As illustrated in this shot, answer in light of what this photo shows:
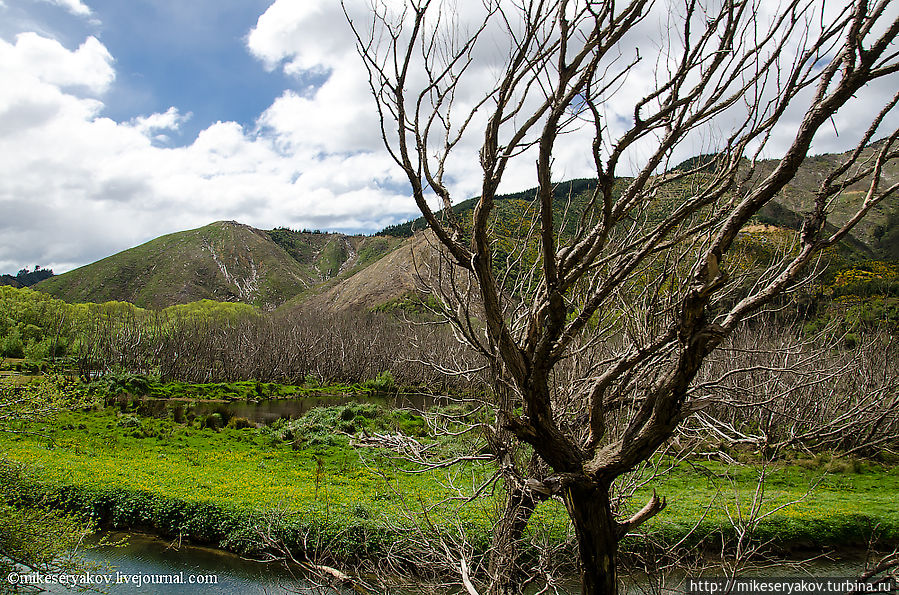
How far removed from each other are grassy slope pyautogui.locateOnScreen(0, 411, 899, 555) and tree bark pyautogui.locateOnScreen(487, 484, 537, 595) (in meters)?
4.55

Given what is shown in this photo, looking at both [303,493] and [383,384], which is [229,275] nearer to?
[383,384]

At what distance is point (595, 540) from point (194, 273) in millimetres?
161720

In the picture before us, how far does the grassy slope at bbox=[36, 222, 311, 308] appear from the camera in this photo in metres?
127

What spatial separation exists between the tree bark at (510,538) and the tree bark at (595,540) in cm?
145

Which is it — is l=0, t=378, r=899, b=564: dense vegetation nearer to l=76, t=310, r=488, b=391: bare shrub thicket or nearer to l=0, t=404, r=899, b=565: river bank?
l=0, t=404, r=899, b=565: river bank

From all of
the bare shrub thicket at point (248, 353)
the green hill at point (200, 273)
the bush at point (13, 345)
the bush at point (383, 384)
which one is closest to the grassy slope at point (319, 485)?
the bush at point (383, 384)

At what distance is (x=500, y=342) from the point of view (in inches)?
74.7

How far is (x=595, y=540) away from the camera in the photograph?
1877 mm

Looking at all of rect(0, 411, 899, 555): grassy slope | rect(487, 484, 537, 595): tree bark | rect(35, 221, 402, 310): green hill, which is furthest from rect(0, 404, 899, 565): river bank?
rect(35, 221, 402, 310): green hill

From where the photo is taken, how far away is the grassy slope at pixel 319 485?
1086 centimetres

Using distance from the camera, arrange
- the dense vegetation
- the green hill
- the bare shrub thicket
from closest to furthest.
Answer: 1. the dense vegetation
2. the bare shrub thicket
3. the green hill

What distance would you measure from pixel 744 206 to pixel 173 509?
1368cm

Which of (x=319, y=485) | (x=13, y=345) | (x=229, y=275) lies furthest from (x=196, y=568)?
(x=229, y=275)

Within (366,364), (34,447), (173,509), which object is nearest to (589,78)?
(173,509)
